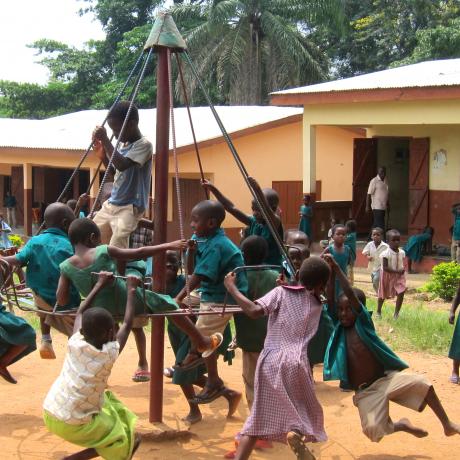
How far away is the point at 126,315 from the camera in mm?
4895

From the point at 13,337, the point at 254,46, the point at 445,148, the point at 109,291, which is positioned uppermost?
the point at 254,46

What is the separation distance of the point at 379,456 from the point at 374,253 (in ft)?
18.8

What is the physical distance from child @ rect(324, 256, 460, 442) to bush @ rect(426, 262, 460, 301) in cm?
757

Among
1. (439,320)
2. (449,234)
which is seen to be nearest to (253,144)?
(449,234)

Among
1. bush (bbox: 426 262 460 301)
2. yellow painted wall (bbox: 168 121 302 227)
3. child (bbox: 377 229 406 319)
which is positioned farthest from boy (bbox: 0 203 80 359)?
yellow painted wall (bbox: 168 121 302 227)

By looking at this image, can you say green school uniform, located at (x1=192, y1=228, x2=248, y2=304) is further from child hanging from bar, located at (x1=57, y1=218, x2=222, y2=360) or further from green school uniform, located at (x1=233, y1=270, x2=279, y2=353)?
child hanging from bar, located at (x1=57, y1=218, x2=222, y2=360)

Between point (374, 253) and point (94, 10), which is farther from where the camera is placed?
point (94, 10)

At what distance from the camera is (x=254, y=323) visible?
586cm

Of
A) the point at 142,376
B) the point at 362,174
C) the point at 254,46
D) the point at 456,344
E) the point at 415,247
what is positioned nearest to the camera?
the point at 456,344

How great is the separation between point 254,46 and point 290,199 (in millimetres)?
9349

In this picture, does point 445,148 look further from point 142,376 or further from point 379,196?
point 142,376

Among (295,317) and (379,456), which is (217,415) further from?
(295,317)

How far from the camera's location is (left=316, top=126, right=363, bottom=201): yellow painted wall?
69.0ft

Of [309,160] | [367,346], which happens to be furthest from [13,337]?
[309,160]
